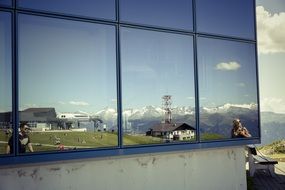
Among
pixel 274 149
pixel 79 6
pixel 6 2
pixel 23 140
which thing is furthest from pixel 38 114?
pixel 274 149

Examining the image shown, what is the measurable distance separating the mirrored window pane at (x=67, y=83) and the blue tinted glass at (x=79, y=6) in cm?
18

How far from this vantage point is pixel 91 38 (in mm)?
7363

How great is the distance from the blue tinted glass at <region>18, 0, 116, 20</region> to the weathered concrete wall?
251 centimetres

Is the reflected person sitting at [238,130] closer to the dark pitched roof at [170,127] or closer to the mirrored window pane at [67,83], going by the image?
the dark pitched roof at [170,127]

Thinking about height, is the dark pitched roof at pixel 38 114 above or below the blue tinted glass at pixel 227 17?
below

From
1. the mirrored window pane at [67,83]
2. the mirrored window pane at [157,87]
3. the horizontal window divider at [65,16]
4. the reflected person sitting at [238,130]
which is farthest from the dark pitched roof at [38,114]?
the reflected person sitting at [238,130]

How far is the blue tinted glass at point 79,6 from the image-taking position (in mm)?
6777

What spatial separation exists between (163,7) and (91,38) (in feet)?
5.75

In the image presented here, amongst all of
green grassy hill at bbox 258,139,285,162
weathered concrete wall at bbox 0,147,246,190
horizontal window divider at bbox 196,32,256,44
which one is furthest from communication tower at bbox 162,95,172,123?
green grassy hill at bbox 258,139,285,162

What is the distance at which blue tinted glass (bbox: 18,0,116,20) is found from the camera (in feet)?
22.2

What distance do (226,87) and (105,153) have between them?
3323 mm

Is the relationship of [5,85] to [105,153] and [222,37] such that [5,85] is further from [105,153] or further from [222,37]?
[222,37]

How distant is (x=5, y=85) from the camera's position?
6418mm

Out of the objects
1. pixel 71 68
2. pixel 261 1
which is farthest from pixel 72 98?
pixel 261 1
